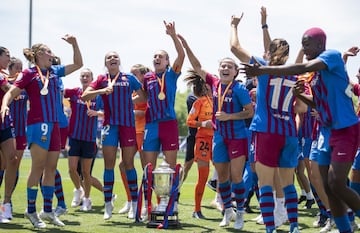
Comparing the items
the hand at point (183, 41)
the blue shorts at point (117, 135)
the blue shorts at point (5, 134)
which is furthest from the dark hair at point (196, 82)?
the blue shorts at point (5, 134)

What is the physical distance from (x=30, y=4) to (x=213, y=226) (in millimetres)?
22490

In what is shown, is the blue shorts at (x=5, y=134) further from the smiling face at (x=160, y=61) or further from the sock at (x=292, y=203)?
the sock at (x=292, y=203)

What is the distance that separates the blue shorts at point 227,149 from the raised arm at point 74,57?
7.09 feet

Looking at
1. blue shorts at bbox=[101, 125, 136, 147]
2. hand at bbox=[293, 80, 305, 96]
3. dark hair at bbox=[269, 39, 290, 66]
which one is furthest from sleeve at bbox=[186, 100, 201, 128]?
hand at bbox=[293, 80, 305, 96]

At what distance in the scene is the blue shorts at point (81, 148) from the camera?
35.7 ft

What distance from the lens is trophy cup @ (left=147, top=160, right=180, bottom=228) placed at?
8203 mm

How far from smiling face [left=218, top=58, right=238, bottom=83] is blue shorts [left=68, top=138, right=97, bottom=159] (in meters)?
3.49

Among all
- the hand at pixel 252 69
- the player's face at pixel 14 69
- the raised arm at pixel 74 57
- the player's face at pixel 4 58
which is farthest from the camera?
the player's face at pixel 14 69

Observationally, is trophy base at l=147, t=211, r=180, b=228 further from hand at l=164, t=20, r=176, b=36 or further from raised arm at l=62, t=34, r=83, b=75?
hand at l=164, t=20, r=176, b=36

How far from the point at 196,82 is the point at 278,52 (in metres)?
3.28

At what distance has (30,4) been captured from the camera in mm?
28641

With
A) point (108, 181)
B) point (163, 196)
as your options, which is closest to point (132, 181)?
point (108, 181)

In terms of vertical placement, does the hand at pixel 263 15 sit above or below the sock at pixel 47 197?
above

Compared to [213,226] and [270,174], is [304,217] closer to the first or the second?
[213,226]
